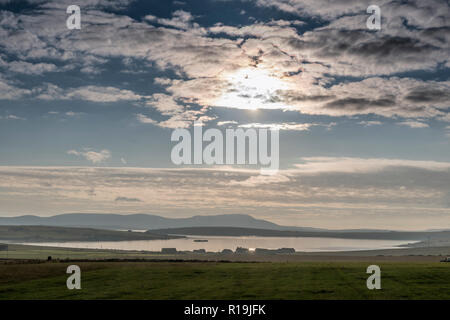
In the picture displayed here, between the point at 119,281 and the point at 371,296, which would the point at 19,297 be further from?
the point at 371,296

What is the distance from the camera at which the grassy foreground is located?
5269 centimetres

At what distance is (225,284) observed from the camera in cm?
6197

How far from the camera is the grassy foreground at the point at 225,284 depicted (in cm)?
5269
